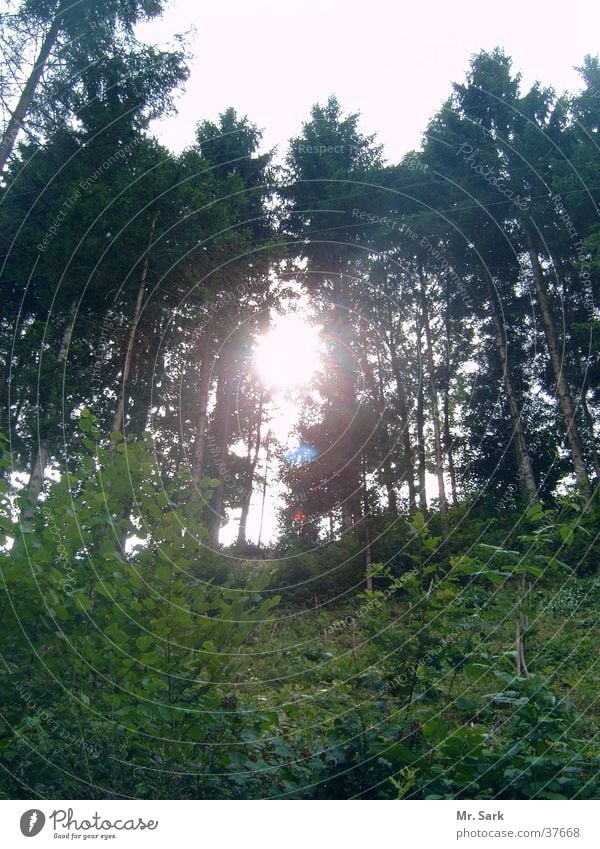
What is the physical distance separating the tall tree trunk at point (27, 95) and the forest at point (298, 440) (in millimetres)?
42

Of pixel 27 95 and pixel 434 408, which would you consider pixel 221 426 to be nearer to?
pixel 434 408

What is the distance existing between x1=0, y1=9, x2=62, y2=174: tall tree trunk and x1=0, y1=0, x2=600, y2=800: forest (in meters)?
0.04

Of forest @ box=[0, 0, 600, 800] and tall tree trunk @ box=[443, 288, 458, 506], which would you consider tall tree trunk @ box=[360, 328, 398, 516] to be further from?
tall tree trunk @ box=[443, 288, 458, 506]

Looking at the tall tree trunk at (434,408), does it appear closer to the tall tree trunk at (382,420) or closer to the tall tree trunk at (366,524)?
the tall tree trunk at (382,420)

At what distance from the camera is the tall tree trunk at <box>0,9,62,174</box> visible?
8.59 metres

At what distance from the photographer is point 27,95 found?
9109 millimetres

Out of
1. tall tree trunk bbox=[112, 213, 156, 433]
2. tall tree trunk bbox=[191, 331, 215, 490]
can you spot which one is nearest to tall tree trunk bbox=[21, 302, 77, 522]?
tall tree trunk bbox=[112, 213, 156, 433]

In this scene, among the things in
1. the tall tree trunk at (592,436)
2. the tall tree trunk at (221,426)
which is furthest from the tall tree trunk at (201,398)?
the tall tree trunk at (592,436)

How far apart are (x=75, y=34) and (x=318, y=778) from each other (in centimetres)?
1102

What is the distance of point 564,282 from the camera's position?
45.0 feet

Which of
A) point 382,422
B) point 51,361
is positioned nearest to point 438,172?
point 382,422

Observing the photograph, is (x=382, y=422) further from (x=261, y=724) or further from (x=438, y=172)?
(x=261, y=724)

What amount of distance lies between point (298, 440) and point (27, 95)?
11341 millimetres

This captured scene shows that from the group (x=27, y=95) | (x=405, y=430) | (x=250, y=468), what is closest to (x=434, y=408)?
(x=405, y=430)
